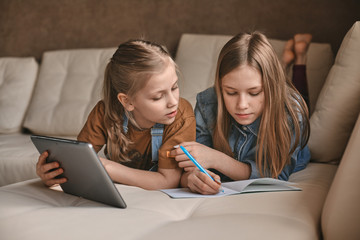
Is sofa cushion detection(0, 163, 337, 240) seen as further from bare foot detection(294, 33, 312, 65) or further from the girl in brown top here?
bare foot detection(294, 33, 312, 65)

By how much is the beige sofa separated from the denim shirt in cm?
5

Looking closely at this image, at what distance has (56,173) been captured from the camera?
1133 mm

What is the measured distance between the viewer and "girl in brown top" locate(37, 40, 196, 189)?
1248mm

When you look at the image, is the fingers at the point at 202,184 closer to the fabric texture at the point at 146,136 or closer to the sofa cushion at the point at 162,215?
the sofa cushion at the point at 162,215

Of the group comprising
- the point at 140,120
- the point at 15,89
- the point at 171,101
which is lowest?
the point at 15,89

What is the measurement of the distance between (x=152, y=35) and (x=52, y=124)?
81 cm

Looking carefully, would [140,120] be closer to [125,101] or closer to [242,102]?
[125,101]

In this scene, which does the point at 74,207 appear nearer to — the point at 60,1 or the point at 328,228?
the point at 328,228

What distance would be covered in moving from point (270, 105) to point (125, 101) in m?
0.45

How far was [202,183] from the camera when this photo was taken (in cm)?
115

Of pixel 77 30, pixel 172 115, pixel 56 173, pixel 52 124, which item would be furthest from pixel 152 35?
pixel 56 173

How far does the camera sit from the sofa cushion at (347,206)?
871 mm

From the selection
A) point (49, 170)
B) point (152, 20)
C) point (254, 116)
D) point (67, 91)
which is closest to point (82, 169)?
point (49, 170)

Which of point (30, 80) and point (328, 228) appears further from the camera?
point (30, 80)
